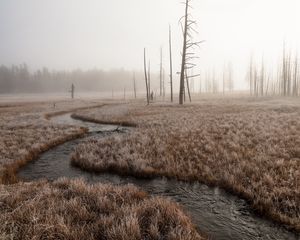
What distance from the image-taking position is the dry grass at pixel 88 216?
3623mm

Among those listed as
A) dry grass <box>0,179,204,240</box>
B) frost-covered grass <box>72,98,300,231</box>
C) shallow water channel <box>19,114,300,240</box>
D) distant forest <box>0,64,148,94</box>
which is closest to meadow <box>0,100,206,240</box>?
dry grass <box>0,179,204,240</box>

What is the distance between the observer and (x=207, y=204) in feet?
17.7

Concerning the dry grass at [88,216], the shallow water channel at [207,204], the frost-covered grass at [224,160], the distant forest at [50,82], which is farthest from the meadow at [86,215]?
the distant forest at [50,82]

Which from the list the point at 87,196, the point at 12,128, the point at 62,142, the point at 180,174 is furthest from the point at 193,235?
the point at 12,128

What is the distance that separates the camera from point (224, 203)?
213 inches

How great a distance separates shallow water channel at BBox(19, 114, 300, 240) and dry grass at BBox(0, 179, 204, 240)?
70cm

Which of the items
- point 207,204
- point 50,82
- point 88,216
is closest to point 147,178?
point 207,204

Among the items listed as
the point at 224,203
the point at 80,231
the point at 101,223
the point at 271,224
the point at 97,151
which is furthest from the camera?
the point at 97,151

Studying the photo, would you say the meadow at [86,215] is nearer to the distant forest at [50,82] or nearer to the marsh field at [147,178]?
the marsh field at [147,178]

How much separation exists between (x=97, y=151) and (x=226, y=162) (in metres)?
5.62

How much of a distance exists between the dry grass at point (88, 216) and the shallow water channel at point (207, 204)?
0.70 m

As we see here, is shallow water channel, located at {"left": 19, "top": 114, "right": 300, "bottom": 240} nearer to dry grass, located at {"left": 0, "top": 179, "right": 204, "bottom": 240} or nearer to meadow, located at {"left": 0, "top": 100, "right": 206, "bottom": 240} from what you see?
meadow, located at {"left": 0, "top": 100, "right": 206, "bottom": 240}

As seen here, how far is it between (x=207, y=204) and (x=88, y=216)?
9.22ft

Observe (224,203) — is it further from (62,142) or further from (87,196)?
(62,142)
